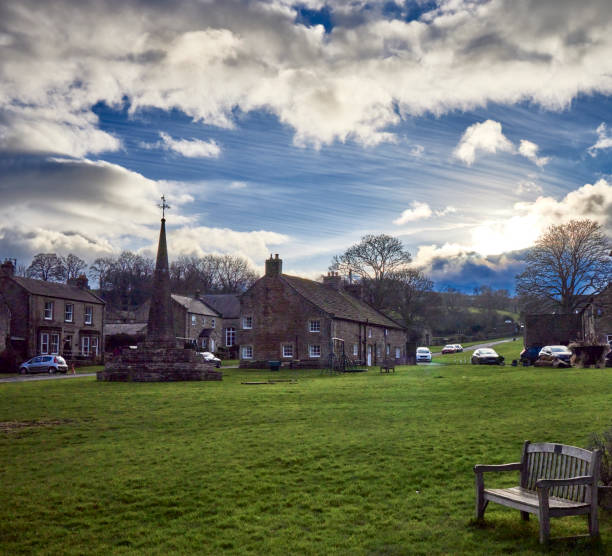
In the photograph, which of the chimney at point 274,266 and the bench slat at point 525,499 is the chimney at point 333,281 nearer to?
the chimney at point 274,266

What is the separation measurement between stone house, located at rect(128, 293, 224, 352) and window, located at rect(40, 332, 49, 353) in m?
15.7

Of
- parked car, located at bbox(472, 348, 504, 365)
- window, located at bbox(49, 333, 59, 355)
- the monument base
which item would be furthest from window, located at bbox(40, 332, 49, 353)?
parked car, located at bbox(472, 348, 504, 365)

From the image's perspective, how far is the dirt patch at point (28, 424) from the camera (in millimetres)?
16688

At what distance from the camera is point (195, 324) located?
263 ft

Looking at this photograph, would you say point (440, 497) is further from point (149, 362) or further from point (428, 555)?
point (149, 362)

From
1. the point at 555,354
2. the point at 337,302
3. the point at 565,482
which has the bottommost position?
the point at 565,482

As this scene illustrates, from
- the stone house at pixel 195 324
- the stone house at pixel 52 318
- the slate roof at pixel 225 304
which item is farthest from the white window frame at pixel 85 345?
the slate roof at pixel 225 304

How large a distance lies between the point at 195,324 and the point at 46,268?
43.9 m

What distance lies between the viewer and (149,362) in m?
38.0

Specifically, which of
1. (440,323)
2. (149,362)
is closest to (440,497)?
(149,362)

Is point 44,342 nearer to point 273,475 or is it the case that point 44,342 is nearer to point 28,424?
point 28,424

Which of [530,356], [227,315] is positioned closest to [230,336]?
[227,315]

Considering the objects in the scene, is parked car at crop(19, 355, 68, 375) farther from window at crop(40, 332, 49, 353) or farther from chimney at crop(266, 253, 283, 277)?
chimney at crop(266, 253, 283, 277)

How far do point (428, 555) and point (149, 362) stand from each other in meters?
32.7
